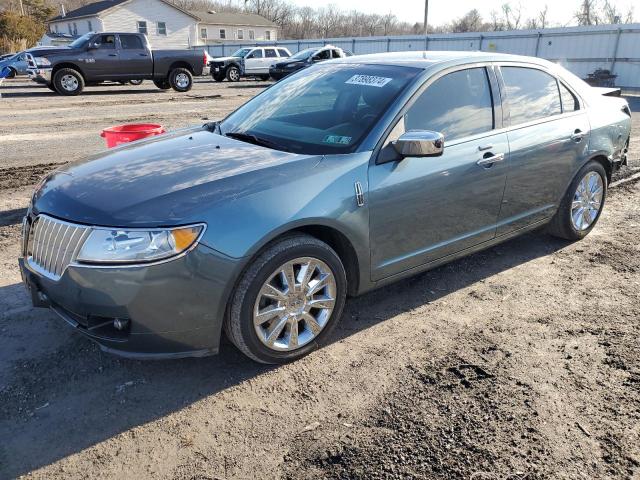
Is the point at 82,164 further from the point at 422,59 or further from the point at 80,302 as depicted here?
the point at 422,59

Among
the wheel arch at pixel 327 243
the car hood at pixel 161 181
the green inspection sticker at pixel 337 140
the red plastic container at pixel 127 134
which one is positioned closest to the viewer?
the car hood at pixel 161 181

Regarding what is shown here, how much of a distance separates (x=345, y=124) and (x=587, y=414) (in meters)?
2.23

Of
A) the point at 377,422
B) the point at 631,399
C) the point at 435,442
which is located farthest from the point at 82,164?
the point at 631,399

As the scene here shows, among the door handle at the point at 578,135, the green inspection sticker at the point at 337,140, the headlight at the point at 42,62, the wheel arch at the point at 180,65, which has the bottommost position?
the door handle at the point at 578,135

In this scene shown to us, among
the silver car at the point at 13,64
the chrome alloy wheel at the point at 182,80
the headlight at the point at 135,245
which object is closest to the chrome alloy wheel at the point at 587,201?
the headlight at the point at 135,245

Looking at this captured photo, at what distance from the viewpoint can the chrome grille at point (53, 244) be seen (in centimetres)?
273

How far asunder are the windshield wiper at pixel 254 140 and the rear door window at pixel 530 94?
1932mm

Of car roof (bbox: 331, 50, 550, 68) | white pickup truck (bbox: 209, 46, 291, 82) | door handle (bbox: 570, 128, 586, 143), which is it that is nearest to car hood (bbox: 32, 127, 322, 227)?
car roof (bbox: 331, 50, 550, 68)

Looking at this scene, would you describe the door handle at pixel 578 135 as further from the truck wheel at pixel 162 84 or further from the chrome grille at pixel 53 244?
the truck wheel at pixel 162 84

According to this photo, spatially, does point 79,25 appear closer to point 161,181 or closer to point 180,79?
point 180,79

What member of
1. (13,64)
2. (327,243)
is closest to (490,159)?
(327,243)

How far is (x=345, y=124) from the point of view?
360cm

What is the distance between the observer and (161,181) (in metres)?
3.00

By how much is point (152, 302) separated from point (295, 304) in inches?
32.9
